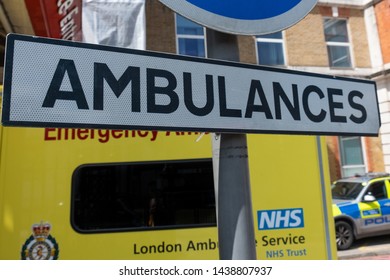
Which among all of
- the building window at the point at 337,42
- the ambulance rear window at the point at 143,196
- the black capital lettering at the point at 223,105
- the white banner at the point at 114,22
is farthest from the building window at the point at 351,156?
the black capital lettering at the point at 223,105

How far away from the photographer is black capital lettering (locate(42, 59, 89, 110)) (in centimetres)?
106

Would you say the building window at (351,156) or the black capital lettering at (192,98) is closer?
the black capital lettering at (192,98)

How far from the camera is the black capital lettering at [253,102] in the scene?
1370mm

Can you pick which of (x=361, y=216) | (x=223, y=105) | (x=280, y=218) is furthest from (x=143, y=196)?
(x=361, y=216)

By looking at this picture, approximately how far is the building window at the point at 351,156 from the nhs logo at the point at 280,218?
395 inches

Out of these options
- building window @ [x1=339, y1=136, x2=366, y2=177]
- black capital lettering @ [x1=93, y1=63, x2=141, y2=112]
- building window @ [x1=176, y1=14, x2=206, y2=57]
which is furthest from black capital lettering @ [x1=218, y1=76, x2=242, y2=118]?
building window @ [x1=339, y1=136, x2=366, y2=177]

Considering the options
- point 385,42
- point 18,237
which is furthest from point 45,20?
point 385,42

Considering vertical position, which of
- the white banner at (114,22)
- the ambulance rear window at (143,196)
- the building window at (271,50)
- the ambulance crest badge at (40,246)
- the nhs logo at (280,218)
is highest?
the building window at (271,50)

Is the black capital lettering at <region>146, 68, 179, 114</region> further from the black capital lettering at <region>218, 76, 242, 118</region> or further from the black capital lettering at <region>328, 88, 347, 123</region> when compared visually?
the black capital lettering at <region>328, 88, 347, 123</region>

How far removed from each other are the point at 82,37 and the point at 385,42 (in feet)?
37.4

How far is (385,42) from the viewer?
12.5 m

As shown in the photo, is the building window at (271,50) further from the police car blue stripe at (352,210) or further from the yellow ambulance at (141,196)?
the yellow ambulance at (141,196)

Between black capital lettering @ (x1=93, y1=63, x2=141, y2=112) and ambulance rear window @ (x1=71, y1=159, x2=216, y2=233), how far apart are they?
189cm

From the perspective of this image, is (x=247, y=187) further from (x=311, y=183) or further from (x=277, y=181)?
(x=311, y=183)
